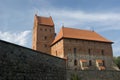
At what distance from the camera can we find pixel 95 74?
89.5 ft

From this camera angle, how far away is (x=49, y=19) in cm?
4684

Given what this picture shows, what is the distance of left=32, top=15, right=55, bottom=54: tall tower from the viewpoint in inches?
1643

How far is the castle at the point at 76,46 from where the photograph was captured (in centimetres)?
3562

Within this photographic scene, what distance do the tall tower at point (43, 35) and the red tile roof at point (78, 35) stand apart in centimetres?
326

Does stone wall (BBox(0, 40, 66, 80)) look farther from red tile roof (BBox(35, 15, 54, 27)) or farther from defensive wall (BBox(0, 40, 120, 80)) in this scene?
red tile roof (BBox(35, 15, 54, 27))

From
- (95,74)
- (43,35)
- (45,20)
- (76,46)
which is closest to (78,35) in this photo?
(76,46)

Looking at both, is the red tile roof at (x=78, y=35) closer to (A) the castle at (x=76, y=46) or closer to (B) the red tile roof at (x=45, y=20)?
(A) the castle at (x=76, y=46)

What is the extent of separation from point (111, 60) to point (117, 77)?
11.3 m

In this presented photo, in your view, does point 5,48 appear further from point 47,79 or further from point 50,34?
point 50,34

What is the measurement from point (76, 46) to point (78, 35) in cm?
333

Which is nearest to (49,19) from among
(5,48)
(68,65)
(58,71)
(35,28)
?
(35,28)

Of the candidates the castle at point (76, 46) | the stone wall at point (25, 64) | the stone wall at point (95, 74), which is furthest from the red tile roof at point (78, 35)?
the stone wall at point (25, 64)

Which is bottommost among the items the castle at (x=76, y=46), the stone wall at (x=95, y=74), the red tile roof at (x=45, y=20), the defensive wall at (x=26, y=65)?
the stone wall at (x=95, y=74)

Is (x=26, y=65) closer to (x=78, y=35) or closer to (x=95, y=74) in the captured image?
(x=95, y=74)
